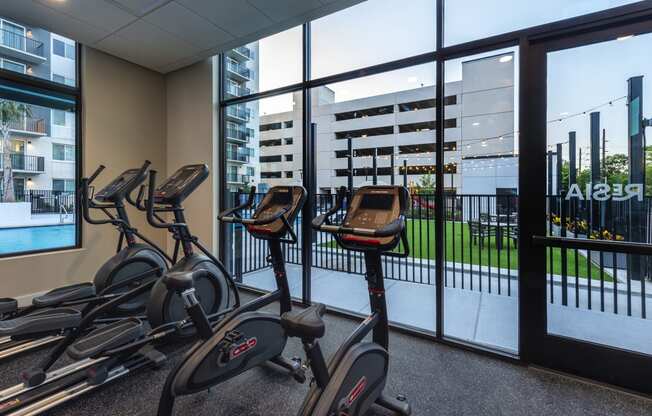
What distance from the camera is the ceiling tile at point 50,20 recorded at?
288cm

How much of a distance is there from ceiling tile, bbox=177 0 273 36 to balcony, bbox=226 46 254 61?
76 cm

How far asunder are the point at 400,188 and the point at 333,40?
2.40 meters

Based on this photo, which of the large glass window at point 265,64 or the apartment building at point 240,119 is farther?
the apartment building at point 240,119

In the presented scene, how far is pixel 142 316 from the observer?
9.23 feet

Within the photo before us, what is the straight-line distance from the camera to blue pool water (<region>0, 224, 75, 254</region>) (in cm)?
339

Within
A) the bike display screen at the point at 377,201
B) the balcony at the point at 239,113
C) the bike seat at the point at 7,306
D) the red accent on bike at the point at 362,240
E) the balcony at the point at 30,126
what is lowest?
the bike seat at the point at 7,306

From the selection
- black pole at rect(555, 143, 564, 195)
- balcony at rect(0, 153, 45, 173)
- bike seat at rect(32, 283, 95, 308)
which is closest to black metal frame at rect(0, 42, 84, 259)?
balcony at rect(0, 153, 45, 173)

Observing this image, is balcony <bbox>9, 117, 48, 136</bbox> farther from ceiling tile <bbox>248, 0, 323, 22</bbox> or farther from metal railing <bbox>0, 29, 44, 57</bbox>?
ceiling tile <bbox>248, 0, 323, 22</bbox>

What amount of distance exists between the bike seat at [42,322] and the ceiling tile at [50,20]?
2812mm

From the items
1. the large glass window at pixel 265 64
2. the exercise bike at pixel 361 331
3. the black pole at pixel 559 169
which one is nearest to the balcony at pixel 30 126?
the large glass window at pixel 265 64

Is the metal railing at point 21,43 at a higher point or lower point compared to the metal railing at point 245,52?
lower

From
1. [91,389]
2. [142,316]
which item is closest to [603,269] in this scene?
[91,389]

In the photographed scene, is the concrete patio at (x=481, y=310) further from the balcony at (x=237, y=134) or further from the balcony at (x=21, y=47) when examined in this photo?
the balcony at (x=21, y=47)

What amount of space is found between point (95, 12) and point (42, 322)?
2.82 meters
